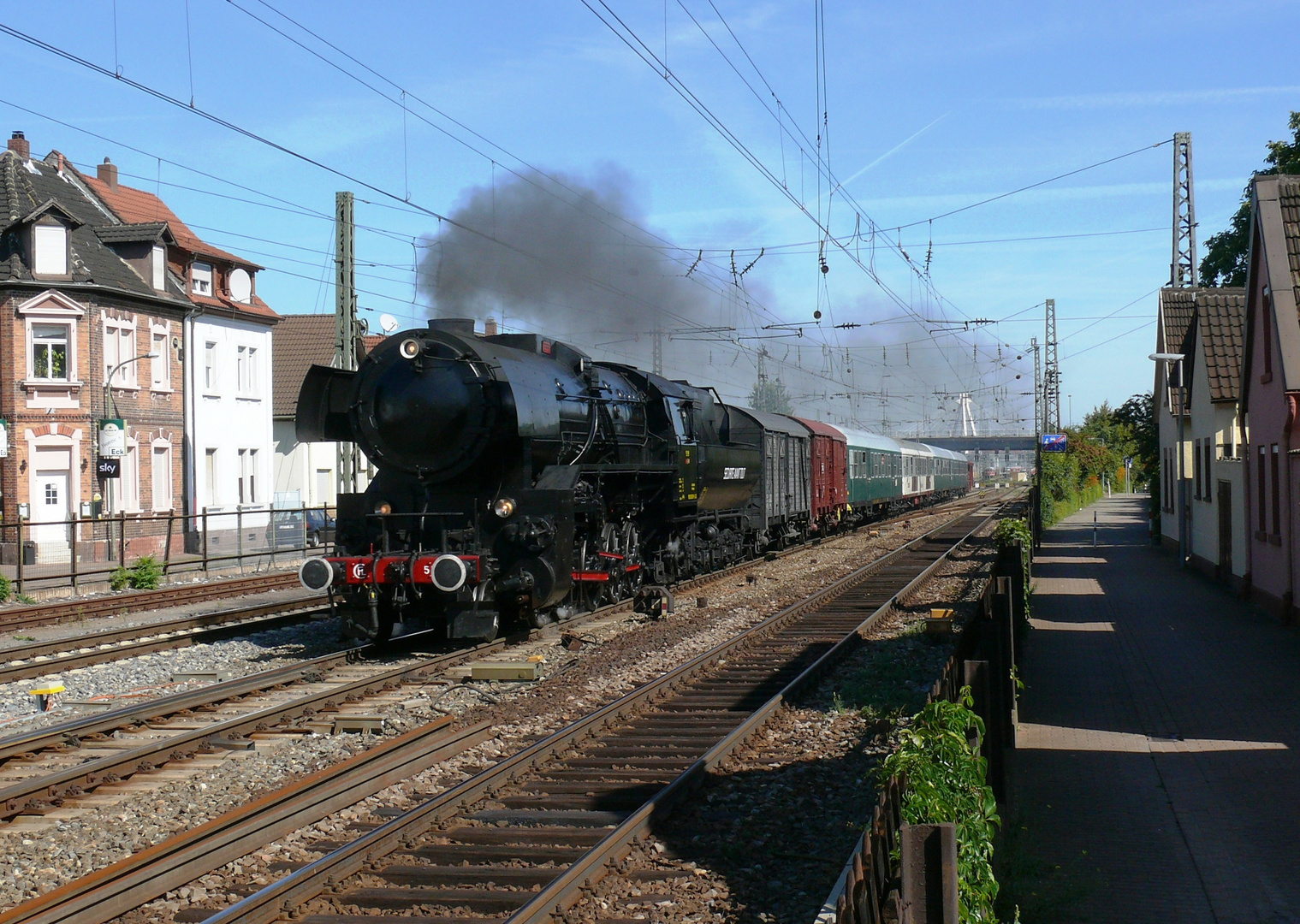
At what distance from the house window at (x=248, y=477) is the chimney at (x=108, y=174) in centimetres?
1020

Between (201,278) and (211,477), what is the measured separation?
6.11m

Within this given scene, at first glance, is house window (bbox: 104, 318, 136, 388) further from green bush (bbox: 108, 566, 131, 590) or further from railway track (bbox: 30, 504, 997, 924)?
railway track (bbox: 30, 504, 997, 924)

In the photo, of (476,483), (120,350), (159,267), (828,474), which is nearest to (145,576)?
(476,483)

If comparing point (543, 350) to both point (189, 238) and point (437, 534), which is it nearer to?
point (437, 534)

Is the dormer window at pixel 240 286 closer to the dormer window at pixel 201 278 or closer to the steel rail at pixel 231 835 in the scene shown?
the dormer window at pixel 201 278

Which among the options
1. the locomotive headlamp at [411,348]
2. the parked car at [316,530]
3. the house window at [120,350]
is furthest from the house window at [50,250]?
the locomotive headlamp at [411,348]

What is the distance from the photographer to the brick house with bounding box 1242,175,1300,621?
1409 cm

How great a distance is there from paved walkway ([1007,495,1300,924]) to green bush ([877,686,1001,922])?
2.88 feet

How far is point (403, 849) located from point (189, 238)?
1369 inches

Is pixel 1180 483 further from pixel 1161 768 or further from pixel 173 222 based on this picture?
pixel 173 222

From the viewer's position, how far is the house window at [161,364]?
3123 centimetres

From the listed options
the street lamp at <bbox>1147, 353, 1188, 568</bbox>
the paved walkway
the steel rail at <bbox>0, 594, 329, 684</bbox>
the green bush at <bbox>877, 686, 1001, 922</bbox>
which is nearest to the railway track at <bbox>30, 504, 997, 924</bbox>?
the green bush at <bbox>877, 686, 1001, 922</bbox>

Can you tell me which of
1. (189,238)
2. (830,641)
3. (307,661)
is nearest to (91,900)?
(307,661)

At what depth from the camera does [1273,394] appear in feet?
49.5
